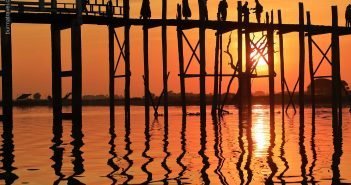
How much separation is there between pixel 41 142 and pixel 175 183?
1121cm

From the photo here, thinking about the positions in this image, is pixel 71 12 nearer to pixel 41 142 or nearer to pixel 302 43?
pixel 41 142

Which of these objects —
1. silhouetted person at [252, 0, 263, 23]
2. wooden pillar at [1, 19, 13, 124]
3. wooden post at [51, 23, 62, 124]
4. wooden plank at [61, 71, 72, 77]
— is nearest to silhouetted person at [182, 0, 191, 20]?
silhouetted person at [252, 0, 263, 23]

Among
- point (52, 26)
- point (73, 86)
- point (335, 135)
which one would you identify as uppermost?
point (52, 26)

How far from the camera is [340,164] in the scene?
1475cm

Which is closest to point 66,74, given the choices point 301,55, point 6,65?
point 6,65

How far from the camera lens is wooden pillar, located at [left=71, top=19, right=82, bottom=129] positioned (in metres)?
Result: 27.1

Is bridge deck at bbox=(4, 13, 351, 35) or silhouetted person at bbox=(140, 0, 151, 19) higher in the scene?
silhouetted person at bbox=(140, 0, 151, 19)

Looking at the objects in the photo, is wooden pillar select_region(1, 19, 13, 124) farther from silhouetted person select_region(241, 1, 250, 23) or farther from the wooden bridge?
silhouetted person select_region(241, 1, 250, 23)

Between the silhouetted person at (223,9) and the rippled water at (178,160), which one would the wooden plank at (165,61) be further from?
the rippled water at (178,160)

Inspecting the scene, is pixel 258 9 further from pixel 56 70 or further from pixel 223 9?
pixel 56 70

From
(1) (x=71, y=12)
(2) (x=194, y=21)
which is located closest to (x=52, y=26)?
(1) (x=71, y=12)

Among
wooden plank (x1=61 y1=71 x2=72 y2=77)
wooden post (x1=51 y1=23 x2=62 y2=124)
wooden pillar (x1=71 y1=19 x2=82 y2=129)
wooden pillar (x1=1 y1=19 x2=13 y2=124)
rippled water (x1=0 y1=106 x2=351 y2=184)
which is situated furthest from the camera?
wooden post (x1=51 y1=23 x2=62 y2=124)

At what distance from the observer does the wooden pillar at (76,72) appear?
27.1 meters

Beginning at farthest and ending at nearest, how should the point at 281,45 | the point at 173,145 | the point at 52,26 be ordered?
the point at 281,45 → the point at 52,26 → the point at 173,145
